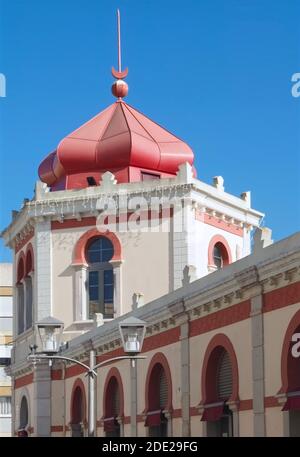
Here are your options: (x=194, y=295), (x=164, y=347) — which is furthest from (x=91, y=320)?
(x=194, y=295)

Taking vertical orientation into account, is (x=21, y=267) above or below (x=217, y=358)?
above

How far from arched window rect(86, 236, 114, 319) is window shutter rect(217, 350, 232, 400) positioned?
42.0 ft

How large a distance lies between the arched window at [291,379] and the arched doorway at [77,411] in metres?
14.9

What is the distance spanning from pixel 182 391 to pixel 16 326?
17125 millimetres

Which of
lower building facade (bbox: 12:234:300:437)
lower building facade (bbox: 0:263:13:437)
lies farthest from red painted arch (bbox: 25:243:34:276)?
lower building facade (bbox: 0:263:13:437)

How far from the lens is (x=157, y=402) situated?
90.2 feet

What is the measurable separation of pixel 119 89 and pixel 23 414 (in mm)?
12714

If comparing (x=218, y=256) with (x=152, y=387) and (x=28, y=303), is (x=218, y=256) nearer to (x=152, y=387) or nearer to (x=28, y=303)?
(x=28, y=303)

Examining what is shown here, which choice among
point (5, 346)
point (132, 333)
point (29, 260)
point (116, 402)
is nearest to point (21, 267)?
point (29, 260)

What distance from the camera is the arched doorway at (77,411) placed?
34062 millimetres

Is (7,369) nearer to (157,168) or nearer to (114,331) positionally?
(157,168)

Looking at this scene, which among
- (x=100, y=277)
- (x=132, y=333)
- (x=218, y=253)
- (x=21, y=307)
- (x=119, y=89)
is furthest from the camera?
(x=21, y=307)

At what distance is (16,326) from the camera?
4134 centimetres

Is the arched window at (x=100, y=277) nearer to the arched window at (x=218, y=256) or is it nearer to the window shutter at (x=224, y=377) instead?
the arched window at (x=218, y=256)
